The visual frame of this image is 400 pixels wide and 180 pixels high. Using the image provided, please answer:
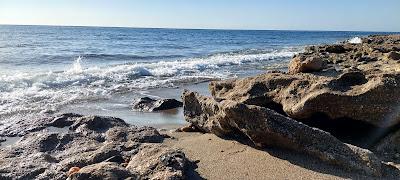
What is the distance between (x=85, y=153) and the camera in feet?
17.7

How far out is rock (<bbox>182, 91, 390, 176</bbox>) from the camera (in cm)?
468

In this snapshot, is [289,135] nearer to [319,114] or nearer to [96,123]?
[319,114]

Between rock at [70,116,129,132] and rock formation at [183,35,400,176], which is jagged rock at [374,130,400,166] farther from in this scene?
rock at [70,116,129,132]

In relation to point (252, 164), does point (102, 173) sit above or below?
above

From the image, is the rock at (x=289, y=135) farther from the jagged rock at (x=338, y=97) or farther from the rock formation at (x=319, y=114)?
the jagged rock at (x=338, y=97)

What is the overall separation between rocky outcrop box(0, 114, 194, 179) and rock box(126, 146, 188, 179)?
0.01 meters

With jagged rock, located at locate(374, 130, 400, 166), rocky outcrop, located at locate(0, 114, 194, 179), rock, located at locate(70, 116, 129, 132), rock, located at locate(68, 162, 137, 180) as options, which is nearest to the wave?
rock, located at locate(70, 116, 129, 132)

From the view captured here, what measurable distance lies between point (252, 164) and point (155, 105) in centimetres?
506

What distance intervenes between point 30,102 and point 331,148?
26.5 feet

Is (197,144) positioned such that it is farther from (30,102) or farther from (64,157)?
(30,102)

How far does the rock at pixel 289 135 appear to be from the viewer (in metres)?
4.68

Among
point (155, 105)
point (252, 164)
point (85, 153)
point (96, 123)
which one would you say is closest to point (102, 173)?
point (85, 153)

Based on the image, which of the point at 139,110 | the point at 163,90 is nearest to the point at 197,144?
the point at 139,110

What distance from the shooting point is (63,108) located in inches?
395
